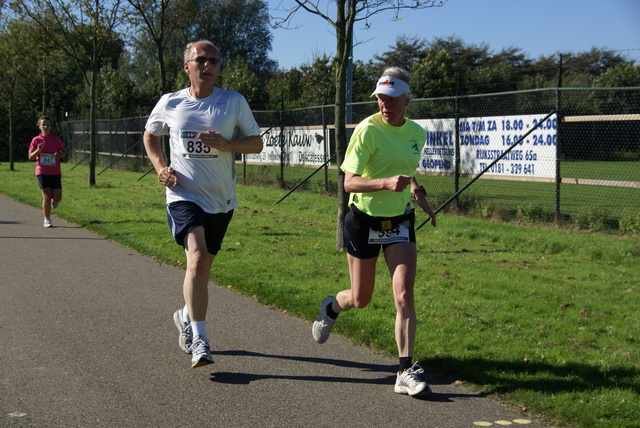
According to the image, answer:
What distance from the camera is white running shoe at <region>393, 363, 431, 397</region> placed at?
14.1 feet

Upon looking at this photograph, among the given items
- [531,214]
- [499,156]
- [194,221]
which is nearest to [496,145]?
[499,156]

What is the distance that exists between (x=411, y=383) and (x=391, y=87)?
182cm

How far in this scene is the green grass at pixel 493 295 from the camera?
4.56 meters

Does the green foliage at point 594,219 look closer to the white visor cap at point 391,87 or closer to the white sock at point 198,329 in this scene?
the white visor cap at point 391,87

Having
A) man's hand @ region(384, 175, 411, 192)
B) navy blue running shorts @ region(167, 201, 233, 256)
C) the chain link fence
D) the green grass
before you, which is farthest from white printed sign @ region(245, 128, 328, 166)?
man's hand @ region(384, 175, 411, 192)

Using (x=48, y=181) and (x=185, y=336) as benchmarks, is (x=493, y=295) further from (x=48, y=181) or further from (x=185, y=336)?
(x=48, y=181)

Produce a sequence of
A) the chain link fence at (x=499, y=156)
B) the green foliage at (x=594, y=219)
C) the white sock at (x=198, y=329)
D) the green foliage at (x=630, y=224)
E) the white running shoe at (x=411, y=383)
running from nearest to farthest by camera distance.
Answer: the white running shoe at (x=411, y=383) → the white sock at (x=198, y=329) → the green foliage at (x=630, y=224) → the green foliage at (x=594, y=219) → the chain link fence at (x=499, y=156)

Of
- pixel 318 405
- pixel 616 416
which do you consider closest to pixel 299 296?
pixel 318 405

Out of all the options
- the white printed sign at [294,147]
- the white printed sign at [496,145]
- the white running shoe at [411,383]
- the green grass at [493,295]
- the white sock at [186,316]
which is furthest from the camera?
the white printed sign at [294,147]

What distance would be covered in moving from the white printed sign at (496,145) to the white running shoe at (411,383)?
28.2 ft

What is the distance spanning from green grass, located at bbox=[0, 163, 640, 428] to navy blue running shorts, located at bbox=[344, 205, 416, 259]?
2.97 feet

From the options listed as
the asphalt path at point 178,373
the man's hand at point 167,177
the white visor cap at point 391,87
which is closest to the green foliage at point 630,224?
the asphalt path at point 178,373

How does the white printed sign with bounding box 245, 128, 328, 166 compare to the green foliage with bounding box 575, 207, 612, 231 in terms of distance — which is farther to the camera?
the white printed sign with bounding box 245, 128, 328, 166

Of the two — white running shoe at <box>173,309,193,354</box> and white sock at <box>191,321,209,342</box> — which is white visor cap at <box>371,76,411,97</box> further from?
white running shoe at <box>173,309,193,354</box>
